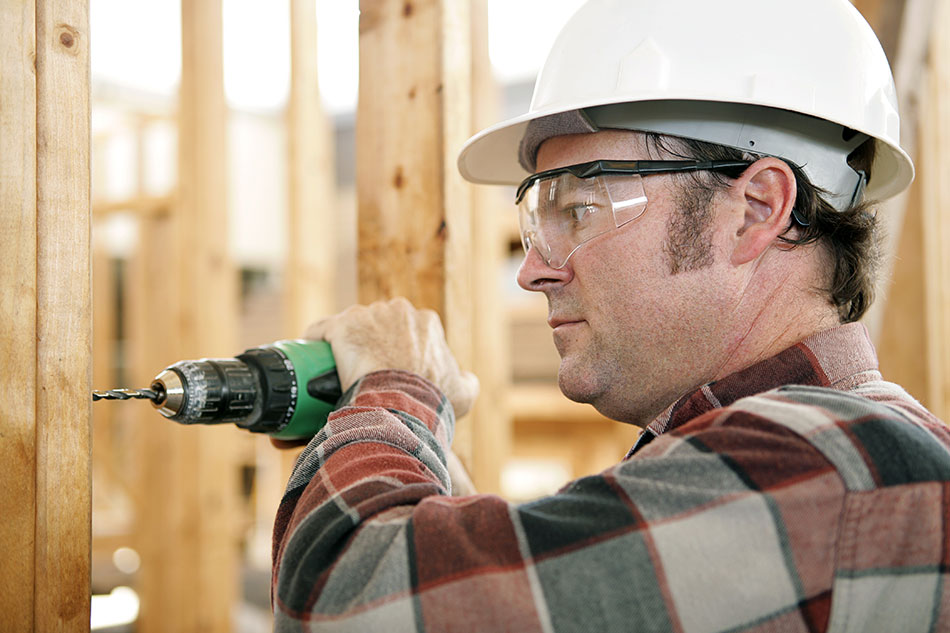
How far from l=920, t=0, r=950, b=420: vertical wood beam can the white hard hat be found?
1.79 meters

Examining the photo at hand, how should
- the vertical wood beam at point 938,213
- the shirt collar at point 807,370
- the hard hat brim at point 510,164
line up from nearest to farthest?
the shirt collar at point 807,370 < the hard hat brim at point 510,164 < the vertical wood beam at point 938,213

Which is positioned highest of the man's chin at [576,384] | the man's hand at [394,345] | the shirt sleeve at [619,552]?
the man's hand at [394,345]

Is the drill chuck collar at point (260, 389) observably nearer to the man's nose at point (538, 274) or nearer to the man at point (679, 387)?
the man at point (679, 387)

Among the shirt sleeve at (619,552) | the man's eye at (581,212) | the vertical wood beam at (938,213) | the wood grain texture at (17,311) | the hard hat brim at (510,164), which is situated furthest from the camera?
the vertical wood beam at (938,213)

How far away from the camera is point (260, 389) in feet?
4.44

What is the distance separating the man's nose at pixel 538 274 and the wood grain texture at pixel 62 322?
2.03ft

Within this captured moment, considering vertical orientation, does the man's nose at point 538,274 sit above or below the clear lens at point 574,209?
below

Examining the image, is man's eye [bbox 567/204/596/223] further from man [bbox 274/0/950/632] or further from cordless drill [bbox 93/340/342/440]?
cordless drill [bbox 93/340/342/440]

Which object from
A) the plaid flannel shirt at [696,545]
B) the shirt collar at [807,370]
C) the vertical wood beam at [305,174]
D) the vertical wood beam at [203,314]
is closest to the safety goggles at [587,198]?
the shirt collar at [807,370]

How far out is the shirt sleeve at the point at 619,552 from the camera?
0.86 meters

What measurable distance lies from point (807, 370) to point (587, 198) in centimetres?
39

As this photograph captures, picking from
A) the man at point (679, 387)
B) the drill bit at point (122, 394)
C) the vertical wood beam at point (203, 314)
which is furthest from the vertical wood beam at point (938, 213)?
the drill bit at point (122, 394)

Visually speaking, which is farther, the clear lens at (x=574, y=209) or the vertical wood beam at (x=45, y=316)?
the clear lens at (x=574, y=209)

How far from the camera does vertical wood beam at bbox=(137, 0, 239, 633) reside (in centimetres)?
301
